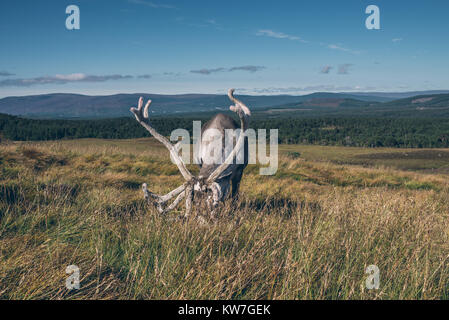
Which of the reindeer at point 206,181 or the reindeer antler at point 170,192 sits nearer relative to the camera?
the reindeer at point 206,181

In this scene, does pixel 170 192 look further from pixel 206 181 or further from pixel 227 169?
pixel 227 169

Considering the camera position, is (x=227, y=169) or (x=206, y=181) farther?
(x=227, y=169)

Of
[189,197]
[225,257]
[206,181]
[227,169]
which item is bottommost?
[225,257]

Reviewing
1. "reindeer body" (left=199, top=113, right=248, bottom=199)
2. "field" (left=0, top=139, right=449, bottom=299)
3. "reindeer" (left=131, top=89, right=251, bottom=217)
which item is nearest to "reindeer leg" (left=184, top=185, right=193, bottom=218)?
"reindeer" (left=131, top=89, right=251, bottom=217)

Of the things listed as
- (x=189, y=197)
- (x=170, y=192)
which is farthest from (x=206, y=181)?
(x=170, y=192)

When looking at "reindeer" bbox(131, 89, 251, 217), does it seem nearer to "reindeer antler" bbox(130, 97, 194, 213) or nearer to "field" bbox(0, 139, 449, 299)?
"reindeer antler" bbox(130, 97, 194, 213)

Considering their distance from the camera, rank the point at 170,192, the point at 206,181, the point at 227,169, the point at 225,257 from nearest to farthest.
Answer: the point at 225,257
the point at 206,181
the point at 170,192
the point at 227,169

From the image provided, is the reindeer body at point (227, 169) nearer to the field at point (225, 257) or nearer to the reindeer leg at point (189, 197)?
the reindeer leg at point (189, 197)

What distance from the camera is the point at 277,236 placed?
457 centimetres

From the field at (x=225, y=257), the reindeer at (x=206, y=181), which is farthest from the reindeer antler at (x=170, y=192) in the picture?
the field at (x=225, y=257)

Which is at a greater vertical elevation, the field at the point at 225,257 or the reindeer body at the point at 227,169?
the reindeer body at the point at 227,169

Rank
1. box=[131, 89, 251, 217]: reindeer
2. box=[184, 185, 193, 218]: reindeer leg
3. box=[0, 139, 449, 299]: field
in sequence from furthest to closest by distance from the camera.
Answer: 1. box=[184, 185, 193, 218]: reindeer leg
2. box=[131, 89, 251, 217]: reindeer
3. box=[0, 139, 449, 299]: field

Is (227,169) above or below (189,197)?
above
